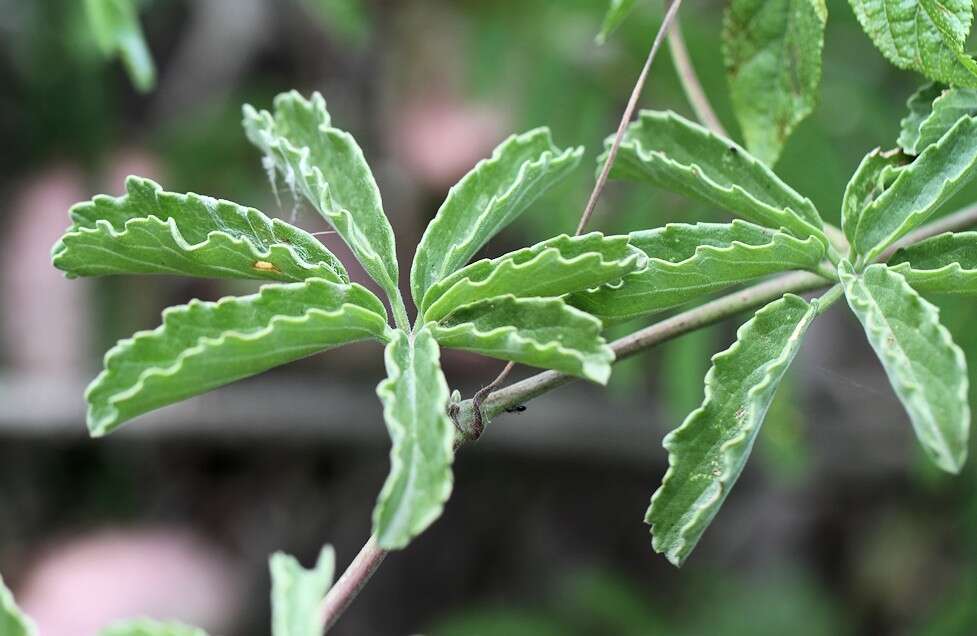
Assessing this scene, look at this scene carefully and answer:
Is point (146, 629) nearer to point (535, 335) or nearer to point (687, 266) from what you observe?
point (535, 335)

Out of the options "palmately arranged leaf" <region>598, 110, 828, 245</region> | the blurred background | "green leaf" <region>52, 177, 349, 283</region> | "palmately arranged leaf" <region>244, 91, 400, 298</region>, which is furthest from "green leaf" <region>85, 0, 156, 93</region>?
the blurred background

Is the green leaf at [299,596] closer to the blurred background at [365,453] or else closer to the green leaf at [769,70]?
the green leaf at [769,70]

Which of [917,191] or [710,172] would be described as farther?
[710,172]

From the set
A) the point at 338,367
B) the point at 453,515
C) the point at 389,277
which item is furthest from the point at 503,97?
the point at 389,277

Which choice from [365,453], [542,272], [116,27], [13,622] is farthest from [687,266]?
[365,453]

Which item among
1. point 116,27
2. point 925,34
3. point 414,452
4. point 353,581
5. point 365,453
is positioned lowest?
point 365,453

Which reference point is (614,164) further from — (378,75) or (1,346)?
(1,346)
